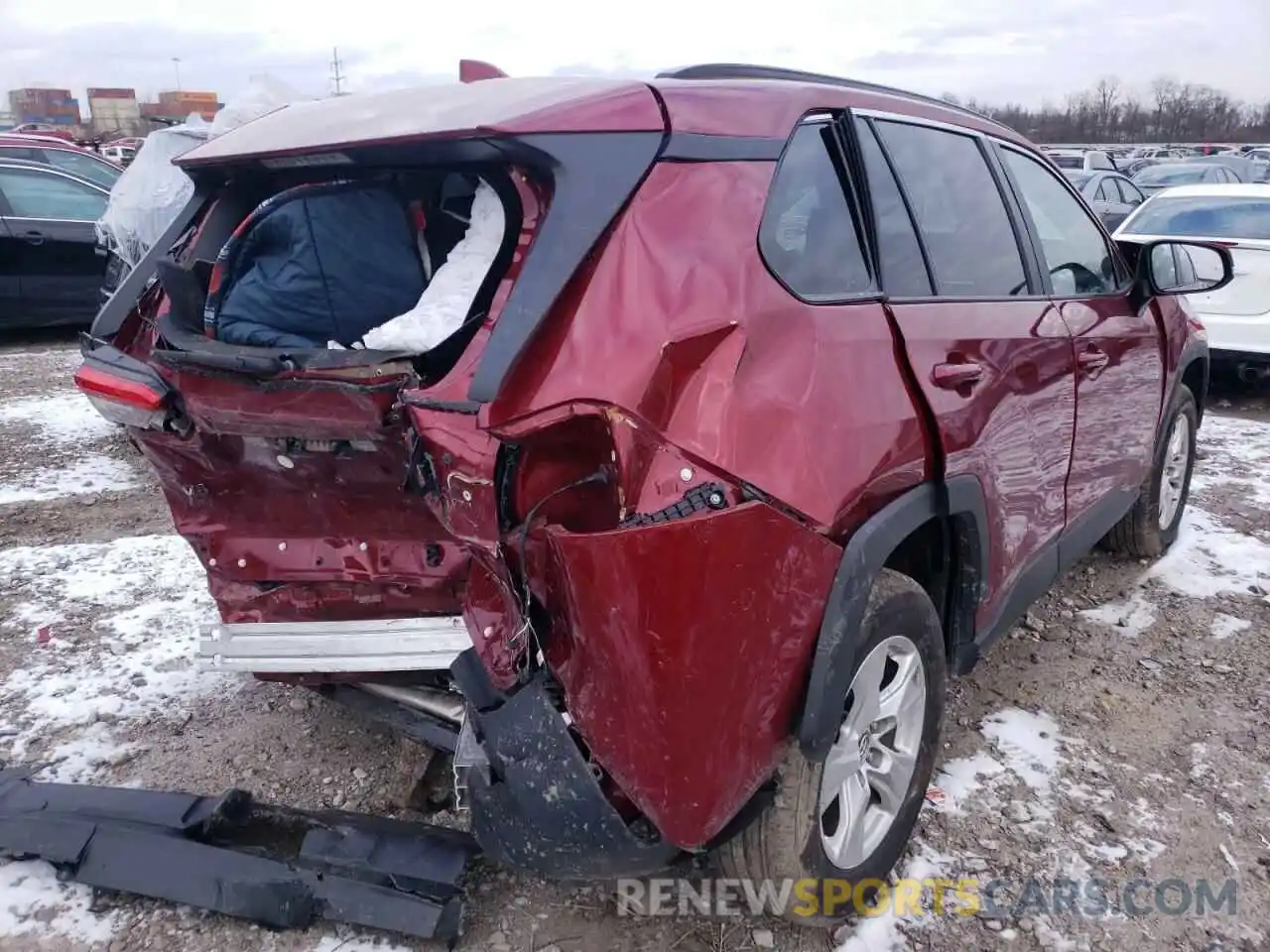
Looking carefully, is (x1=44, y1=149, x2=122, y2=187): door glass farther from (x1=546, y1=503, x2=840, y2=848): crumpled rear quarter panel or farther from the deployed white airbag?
(x1=546, y1=503, x2=840, y2=848): crumpled rear quarter panel

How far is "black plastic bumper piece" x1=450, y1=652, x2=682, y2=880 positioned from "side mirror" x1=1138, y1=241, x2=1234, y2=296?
2.85m

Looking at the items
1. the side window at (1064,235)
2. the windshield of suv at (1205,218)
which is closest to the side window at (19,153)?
the side window at (1064,235)

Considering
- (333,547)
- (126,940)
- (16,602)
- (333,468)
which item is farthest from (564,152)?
(16,602)

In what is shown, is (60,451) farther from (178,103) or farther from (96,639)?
(178,103)

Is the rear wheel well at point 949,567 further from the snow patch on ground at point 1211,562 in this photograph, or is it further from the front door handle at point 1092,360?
the snow patch on ground at point 1211,562

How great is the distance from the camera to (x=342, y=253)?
2.40 m

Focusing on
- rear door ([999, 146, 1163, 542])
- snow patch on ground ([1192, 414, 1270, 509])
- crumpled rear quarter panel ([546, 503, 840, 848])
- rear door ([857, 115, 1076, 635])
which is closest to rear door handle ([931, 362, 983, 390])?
rear door ([857, 115, 1076, 635])

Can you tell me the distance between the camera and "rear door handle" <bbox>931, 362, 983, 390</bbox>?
2338 millimetres

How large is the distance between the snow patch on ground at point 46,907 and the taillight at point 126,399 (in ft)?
3.88

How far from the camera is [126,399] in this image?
8.11 feet

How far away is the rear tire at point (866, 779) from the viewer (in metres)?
2.15

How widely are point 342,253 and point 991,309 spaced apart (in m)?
1.68

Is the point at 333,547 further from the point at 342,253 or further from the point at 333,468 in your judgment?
the point at 342,253

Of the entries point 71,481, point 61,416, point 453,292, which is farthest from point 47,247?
point 453,292
